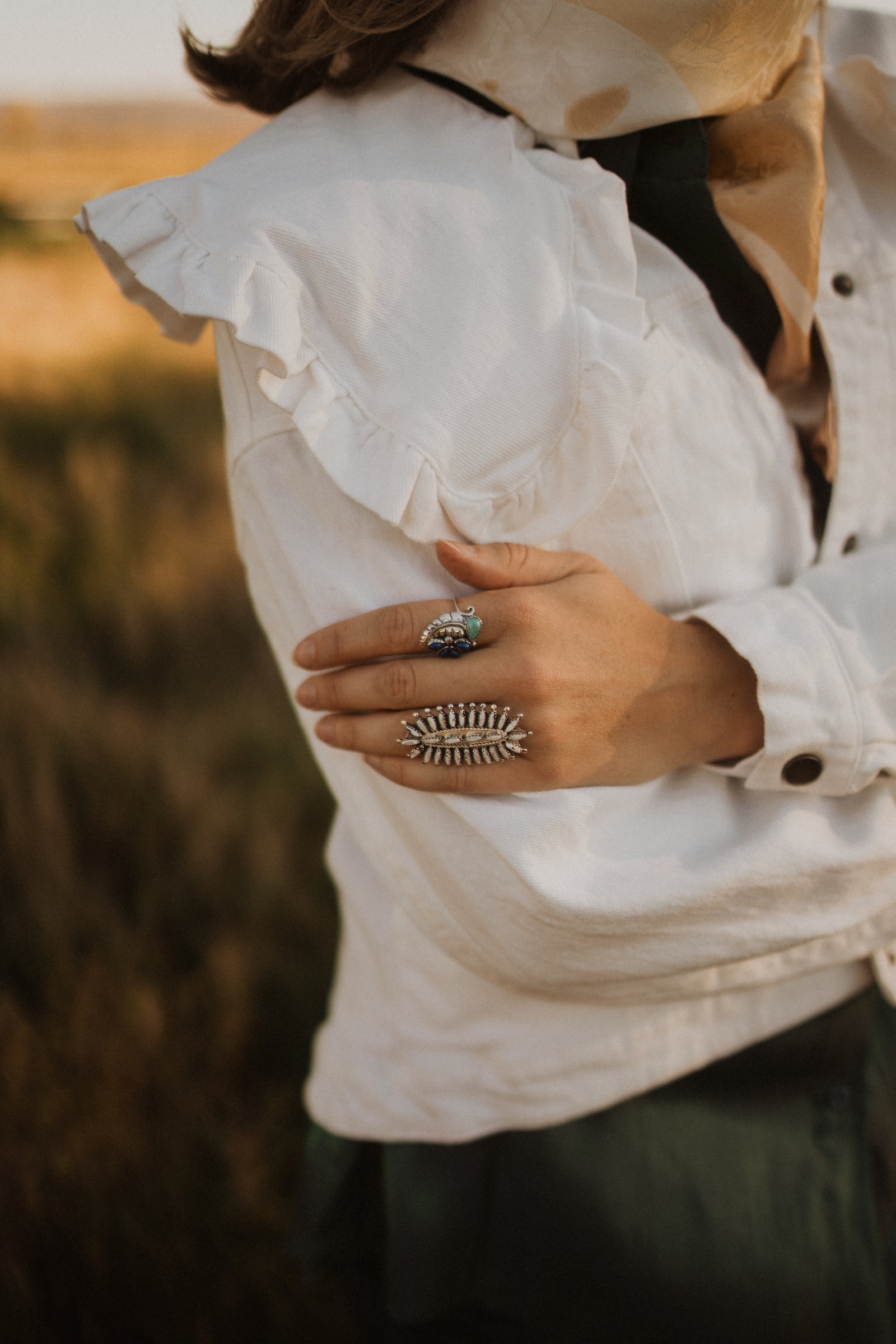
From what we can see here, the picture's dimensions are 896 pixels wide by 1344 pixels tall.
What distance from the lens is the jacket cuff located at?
0.92 m

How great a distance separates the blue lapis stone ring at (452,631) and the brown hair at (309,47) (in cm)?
57

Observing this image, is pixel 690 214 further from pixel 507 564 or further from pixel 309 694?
pixel 309 694

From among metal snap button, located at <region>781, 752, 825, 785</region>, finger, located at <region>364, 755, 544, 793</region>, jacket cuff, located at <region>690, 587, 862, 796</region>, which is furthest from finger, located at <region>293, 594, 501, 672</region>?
metal snap button, located at <region>781, 752, 825, 785</region>

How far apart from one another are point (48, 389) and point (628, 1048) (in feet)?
18.2

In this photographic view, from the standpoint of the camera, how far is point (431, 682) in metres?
0.84

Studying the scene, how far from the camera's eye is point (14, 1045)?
2092 mm

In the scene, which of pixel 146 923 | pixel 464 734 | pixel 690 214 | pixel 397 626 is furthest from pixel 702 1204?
pixel 146 923

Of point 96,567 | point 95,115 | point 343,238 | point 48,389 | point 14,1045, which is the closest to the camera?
point 343,238

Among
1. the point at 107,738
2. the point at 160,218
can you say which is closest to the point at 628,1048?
the point at 160,218

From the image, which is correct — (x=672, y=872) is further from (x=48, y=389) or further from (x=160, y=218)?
(x=48, y=389)

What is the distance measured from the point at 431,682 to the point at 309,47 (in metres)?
0.67

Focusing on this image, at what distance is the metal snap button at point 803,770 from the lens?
37.5 inches

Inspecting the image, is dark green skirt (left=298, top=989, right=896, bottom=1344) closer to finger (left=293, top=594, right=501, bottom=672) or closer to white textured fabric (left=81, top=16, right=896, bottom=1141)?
white textured fabric (left=81, top=16, right=896, bottom=1141)

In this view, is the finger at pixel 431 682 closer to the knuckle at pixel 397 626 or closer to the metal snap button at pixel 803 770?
the knuckle at pixel 397 626
